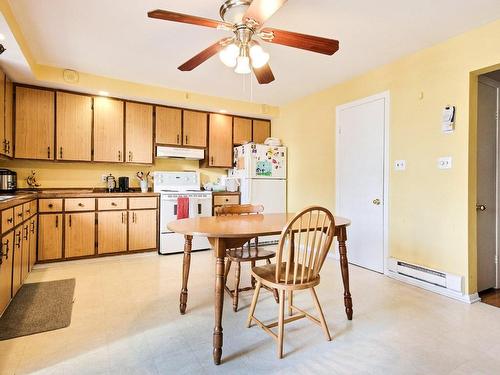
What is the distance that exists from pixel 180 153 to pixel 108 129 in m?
1.03

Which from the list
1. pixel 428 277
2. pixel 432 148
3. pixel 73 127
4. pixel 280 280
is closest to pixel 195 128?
pixel 73 127

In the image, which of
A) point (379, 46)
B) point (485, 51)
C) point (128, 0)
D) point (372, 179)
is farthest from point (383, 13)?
point (128, 0)

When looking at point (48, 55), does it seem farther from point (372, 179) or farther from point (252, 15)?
point (372, 179)

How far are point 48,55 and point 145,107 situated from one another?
128cm

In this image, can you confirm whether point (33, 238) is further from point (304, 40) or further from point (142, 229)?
point (304, 40)

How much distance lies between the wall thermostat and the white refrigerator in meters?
2.47

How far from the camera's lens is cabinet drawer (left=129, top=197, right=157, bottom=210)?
3799 millimetres

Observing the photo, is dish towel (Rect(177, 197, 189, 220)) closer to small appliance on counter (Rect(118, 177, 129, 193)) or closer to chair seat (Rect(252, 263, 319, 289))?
small appliance on counter (Rect(118, 177, 129, 193))

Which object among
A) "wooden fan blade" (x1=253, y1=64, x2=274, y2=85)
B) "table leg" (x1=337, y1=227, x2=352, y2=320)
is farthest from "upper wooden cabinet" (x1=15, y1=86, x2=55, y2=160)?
"table leg" (x1=337, y1=227, x2=352, y2=320)

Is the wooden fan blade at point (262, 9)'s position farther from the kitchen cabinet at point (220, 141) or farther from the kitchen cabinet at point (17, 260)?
the kitchen cabinet at point (220, 141)

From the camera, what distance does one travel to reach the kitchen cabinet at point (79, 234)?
3430 mm

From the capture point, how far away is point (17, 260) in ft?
7.86

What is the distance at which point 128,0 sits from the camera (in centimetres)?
212

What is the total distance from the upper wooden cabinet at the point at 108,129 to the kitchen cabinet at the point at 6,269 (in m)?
1.87
